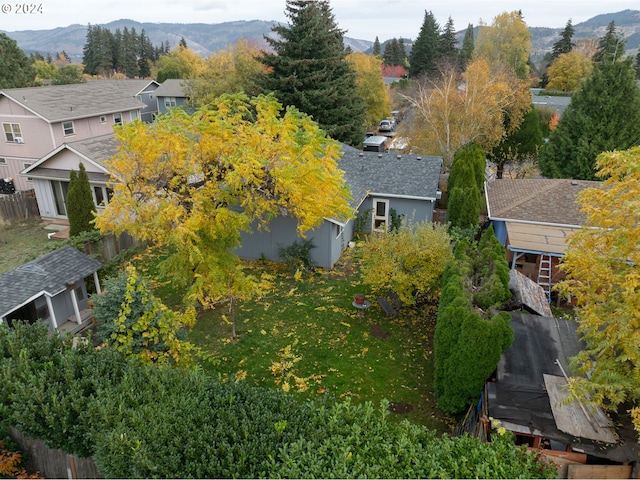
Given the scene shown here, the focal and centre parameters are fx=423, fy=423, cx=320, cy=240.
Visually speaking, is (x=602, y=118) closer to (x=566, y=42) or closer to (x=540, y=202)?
(x=540, y=202)

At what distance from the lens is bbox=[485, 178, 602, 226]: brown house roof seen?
1796 centimetres

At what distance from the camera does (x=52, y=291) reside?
12.6 m

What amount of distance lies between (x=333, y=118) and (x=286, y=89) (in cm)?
406

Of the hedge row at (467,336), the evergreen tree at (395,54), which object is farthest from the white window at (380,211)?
the evergreen tree at (395,54)

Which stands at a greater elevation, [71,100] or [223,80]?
[223,80]

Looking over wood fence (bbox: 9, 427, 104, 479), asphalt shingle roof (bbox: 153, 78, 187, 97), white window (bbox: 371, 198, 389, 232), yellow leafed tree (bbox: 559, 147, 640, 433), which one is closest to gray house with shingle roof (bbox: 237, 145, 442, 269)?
white window (bbox: 371, 198, 389, 232)

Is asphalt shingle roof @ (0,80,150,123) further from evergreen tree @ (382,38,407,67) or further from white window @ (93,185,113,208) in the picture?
evergreen tree @ (382,38,407,67)

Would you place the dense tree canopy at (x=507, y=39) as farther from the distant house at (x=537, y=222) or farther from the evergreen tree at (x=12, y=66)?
the evergreen tree at (x=12, y=66)

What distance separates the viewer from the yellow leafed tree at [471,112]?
27.8m

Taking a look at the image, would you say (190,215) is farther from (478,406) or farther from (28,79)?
(28,79)

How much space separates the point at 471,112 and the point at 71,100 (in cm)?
2772

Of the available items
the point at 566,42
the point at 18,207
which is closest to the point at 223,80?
the point at 18,207

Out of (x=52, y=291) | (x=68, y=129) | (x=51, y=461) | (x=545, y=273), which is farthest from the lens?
(x=68, y=129)

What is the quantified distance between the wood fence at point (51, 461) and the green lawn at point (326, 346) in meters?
4.09
